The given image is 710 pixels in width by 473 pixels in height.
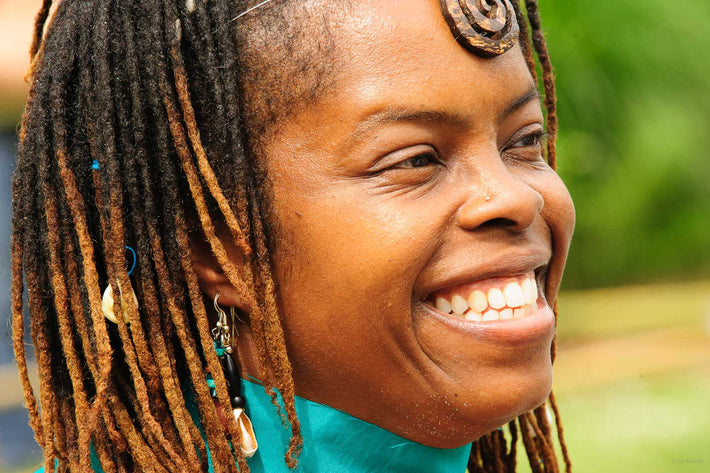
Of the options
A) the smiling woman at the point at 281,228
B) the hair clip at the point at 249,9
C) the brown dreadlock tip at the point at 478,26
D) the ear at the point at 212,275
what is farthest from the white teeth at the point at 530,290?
the hair clip at the point at 249,9

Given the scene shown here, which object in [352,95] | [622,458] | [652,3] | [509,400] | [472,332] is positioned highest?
[652,3]

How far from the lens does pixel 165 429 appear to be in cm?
203

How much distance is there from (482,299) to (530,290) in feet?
0.51

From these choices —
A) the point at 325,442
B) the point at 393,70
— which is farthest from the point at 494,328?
the point at 393,70

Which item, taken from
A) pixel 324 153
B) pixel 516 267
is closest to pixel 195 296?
pixel 324 153

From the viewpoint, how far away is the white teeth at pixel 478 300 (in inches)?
80.5

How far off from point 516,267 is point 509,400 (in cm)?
31

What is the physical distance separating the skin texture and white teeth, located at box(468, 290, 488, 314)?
0.04m

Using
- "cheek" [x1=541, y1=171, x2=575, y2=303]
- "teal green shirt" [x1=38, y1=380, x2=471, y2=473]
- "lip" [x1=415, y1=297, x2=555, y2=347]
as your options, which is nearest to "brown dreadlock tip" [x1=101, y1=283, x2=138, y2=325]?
"teal green shirt" [x1=38, y1=380, x2=471, y2=473]

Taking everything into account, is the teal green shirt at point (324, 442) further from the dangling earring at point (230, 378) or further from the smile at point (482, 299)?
the smile at point (482, 299)

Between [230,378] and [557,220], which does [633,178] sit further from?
[230,378]

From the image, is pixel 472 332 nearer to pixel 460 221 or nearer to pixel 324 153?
pixel 460 221

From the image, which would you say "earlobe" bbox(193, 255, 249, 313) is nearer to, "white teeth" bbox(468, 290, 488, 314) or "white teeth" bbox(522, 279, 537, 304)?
"white teeth" bbox(468, 290, 488, 314)

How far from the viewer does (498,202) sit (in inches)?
77.2
